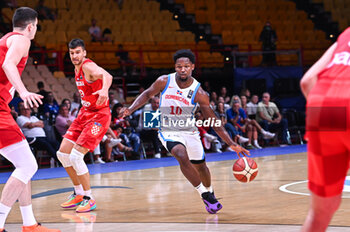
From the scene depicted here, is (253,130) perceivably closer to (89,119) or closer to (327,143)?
(89,119)

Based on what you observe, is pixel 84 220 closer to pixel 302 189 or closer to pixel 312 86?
pixel 302 189

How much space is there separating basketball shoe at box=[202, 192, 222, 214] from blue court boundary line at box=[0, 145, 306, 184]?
4.33 metres

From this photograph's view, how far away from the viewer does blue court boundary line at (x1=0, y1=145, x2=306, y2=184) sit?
996cm

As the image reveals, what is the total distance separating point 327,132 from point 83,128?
13.6 ft

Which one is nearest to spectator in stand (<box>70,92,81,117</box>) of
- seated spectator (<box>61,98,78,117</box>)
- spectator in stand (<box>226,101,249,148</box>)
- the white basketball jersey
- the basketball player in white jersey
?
seated spectator (<box>61,98,78,117</box>)

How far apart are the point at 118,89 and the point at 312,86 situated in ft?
42.0

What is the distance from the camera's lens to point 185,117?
6016mm

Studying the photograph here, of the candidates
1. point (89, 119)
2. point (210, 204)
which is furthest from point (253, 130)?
point (210, 204)

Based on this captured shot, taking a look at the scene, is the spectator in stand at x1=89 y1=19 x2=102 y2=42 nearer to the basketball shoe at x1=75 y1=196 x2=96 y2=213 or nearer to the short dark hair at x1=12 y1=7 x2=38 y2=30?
the basketball shoe at x1=75 y1=196 x2=96 y2=213

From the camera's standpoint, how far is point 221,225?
5.11 m

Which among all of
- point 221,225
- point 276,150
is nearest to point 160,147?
point 276,150

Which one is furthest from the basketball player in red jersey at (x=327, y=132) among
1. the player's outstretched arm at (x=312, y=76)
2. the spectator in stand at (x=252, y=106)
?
the spectator in stand at (x=252, y=106)

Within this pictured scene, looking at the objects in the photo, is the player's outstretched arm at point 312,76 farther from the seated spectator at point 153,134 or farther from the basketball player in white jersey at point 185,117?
the seated spectator at point 153,134

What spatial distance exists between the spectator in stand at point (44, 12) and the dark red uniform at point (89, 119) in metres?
11.4
